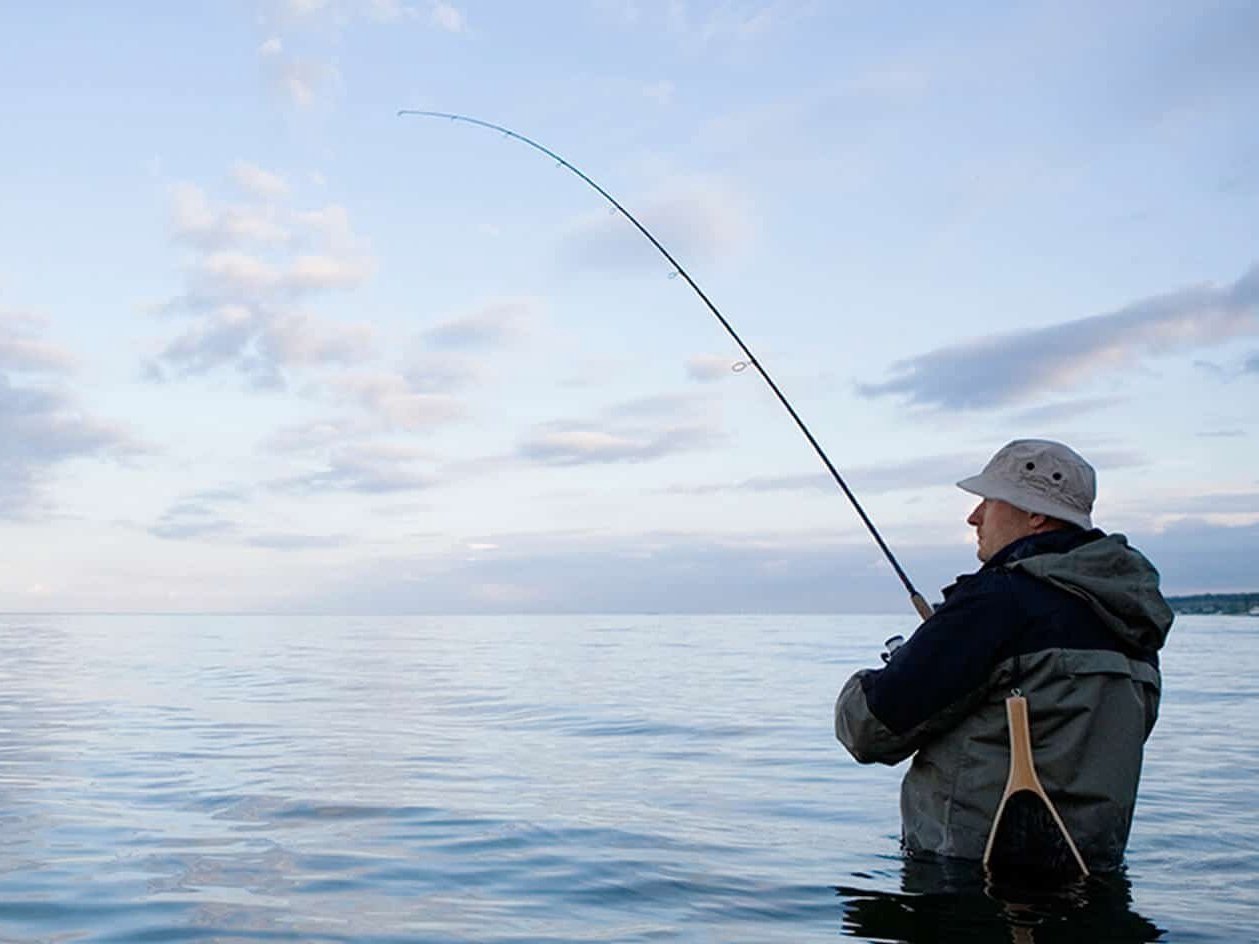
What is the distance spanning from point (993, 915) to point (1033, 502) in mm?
1551

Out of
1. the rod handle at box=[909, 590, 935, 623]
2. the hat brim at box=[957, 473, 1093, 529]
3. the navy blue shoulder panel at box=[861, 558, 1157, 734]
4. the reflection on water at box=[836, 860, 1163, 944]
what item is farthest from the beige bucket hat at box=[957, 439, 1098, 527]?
the reflection on water at box=[836, 860, 1163, 944]

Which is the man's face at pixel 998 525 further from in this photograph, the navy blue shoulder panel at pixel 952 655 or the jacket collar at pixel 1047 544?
the navy blue shoulder panel at pixel 952 655

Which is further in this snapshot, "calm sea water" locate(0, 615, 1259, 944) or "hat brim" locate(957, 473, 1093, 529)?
"calm sea water" locate(0, 615, 1259, 944)

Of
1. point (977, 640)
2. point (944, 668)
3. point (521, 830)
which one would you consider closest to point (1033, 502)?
point (977, 640)

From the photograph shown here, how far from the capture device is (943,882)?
4914 mm

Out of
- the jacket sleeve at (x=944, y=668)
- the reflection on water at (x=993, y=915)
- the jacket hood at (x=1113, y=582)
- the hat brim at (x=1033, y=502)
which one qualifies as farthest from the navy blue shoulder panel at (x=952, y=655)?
the reflection on water at (x=993, y=915)

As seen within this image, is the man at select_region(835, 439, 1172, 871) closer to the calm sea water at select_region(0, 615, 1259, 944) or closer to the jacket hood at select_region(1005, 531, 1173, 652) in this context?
the jacket hood at select_region(1005, 531, 1173, 652)

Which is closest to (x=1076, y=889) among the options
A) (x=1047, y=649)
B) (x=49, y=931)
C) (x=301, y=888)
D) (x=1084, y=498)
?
(x=1047, y=649)

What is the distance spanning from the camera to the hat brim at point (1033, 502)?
462 centimetres

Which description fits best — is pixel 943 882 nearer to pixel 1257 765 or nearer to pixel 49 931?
pixel 49 931

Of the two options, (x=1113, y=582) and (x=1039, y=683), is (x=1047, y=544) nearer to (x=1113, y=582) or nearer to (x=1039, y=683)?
(x=1113, y=582)

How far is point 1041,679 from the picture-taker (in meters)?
4.36

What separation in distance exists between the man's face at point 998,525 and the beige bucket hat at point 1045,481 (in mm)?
70

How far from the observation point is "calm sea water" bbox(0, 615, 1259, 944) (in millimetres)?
4863
